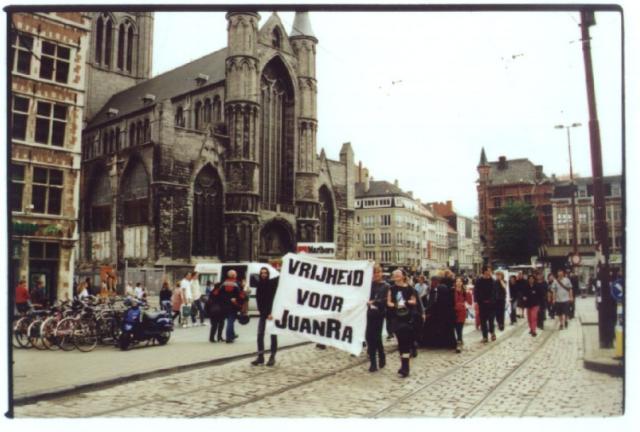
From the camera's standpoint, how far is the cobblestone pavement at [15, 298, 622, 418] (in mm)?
7062

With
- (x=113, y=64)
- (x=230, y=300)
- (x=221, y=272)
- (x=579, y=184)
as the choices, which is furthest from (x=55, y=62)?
(x=113, y=64)

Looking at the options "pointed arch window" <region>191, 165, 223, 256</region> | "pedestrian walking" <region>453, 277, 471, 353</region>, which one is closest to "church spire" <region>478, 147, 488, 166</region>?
"pedestrian walking" <region>453, 277, 471, 353</region>

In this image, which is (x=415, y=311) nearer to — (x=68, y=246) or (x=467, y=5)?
(x=467, y=5)

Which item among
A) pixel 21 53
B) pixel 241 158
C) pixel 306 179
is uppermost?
pixel 241 158

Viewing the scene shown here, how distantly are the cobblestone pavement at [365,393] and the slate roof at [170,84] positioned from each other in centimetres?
2995

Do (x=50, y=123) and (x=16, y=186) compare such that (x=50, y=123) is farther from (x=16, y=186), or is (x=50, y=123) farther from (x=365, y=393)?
(x=365, y=393)

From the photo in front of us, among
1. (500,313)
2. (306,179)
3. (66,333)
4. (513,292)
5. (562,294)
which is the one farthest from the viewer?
(306,179)

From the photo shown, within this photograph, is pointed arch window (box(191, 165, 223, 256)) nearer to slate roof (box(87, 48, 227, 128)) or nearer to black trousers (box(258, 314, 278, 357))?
slate roof (box(87, 48, 227, 128))

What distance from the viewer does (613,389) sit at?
7.49 meters

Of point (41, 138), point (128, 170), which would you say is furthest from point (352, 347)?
point (128, 170)

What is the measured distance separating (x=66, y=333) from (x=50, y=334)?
0.39m

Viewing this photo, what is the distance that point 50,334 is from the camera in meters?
10.8

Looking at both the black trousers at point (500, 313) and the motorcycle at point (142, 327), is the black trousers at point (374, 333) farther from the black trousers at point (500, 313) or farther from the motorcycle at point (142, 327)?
the black trousers at point (500, 313)

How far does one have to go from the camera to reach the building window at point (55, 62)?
29.4 feet
